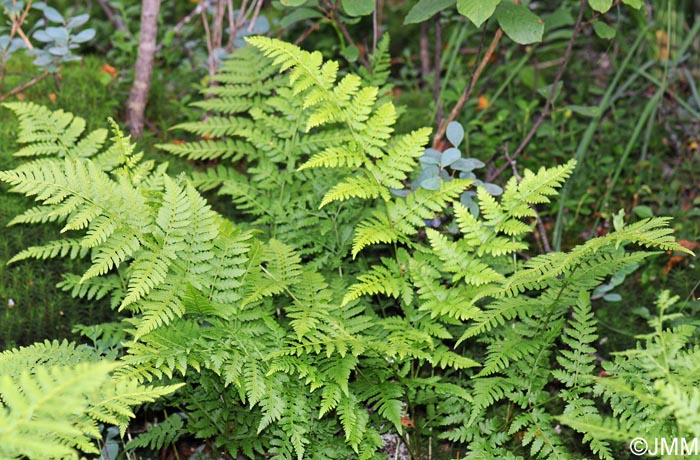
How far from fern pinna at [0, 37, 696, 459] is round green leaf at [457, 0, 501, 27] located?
0.47 m

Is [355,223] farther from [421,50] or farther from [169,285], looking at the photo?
[421,50]

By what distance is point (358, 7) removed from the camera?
337 centimetres

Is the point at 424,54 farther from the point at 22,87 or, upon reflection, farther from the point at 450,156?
the point at 22,87

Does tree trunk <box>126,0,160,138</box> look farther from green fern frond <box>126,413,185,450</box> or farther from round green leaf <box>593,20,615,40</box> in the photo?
round green leaf <box>593,20,615,40</box>

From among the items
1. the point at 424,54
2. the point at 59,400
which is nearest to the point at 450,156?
the point at 59,400

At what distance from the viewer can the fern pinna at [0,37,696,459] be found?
106 inches

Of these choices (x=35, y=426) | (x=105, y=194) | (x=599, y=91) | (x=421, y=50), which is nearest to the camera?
(x=35, y=426)

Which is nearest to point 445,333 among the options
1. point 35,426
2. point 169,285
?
point 169,285

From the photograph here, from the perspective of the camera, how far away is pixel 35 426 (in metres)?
1.85

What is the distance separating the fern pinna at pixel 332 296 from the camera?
2688 mm

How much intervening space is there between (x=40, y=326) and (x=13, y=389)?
5.30ft

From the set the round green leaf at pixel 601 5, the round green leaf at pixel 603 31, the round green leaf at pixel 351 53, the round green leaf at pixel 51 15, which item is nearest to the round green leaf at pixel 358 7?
the round green leaf at pixel 351 53

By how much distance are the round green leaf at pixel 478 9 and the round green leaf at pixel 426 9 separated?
1.00 ft

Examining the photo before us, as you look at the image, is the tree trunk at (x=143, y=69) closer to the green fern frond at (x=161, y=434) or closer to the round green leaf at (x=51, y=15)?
the round green leaf at (x=51, y=15)
